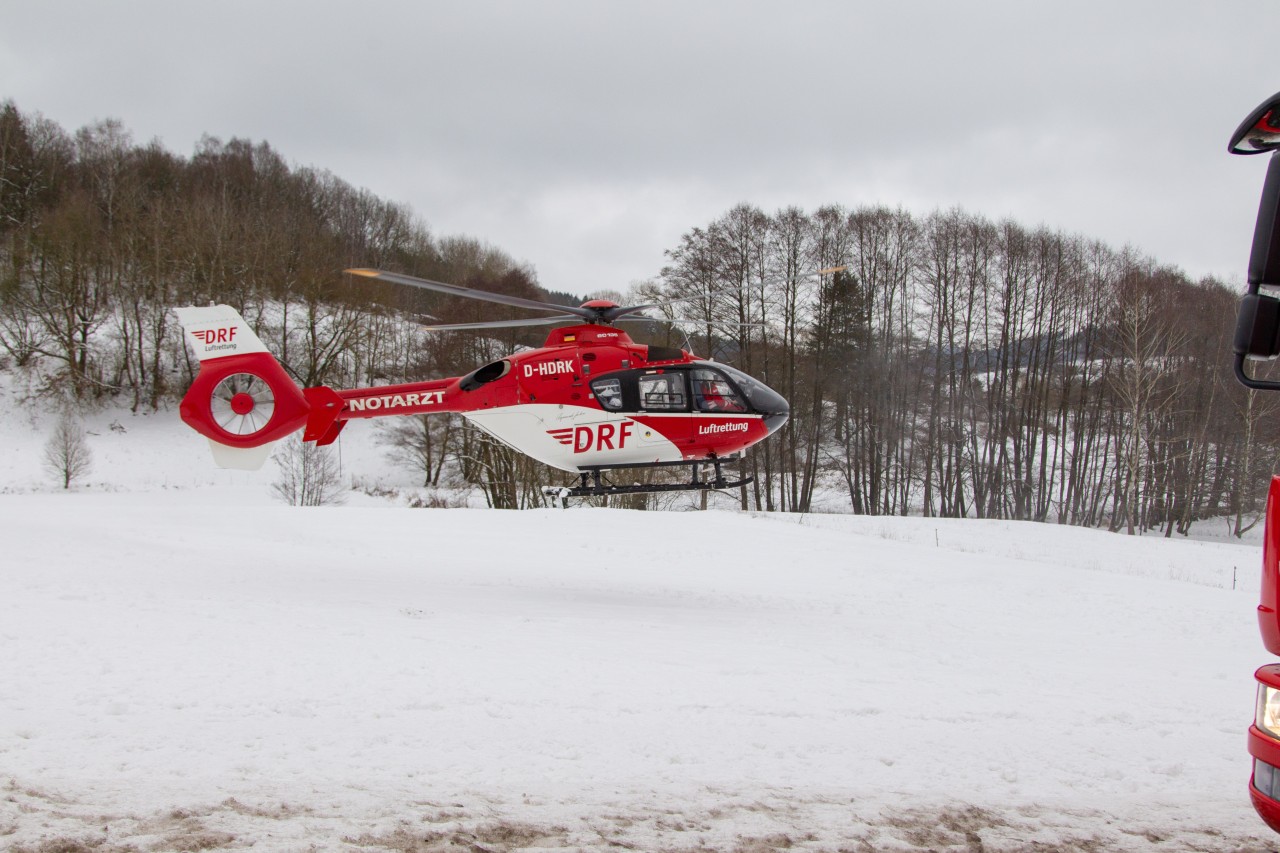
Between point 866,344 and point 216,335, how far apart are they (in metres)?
28.5

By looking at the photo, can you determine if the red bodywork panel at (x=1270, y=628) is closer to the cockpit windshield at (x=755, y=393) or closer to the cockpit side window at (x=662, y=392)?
the cockpit windshield at (x=755, y=393)

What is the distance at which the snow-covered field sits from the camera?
16.3 ft

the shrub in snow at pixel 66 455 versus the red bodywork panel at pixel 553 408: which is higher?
the red bodywork panel at pixel 553 408

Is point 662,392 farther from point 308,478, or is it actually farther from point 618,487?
point 308,478

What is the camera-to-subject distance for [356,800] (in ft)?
16.6

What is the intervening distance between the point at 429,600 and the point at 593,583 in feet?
12.5

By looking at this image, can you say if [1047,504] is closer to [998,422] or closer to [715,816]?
[998,422]

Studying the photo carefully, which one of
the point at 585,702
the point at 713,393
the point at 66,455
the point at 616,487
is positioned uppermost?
the point at 713,393

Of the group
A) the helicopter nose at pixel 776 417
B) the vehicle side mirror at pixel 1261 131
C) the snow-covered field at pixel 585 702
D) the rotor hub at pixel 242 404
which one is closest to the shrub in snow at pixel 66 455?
the snow-covered field at pixel 585 702

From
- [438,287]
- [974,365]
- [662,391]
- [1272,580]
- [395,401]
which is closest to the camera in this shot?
[1272,580]

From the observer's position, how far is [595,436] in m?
12.1

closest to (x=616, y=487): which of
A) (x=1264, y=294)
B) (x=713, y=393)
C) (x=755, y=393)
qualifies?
(x=713, y=393)

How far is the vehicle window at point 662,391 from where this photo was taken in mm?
11805

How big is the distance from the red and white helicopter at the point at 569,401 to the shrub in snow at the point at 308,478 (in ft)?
58.5
